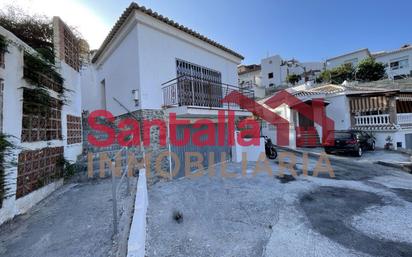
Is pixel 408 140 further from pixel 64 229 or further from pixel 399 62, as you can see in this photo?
pixel 399 62

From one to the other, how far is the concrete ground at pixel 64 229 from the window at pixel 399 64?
49.1 m

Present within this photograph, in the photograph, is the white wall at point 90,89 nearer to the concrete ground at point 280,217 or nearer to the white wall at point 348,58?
the concrete ground at point 280,217

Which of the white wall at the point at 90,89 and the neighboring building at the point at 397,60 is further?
the neighboring building at the point at 397,60

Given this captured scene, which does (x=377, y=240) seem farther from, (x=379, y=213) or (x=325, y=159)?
(x=325, y=159)

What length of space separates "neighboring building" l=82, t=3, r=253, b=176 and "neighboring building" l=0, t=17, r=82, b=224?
8.18ft

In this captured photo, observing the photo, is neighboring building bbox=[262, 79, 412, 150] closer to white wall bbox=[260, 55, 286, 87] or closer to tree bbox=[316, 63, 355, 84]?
tree bbox=[316, 63, 355, 84]

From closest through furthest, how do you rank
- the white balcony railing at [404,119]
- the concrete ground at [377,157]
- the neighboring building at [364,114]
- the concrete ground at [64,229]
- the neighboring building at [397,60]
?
the concrete ground at [64,229] < the concrete ground at [377,157] < the neighboring building at [364,114] < the white balcony railing at [404,119] < the neighboring building at [397,60]

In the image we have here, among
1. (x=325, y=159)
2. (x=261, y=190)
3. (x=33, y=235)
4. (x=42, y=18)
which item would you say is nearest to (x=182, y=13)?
(x=42, y=18)

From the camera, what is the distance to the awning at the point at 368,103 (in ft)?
60.1

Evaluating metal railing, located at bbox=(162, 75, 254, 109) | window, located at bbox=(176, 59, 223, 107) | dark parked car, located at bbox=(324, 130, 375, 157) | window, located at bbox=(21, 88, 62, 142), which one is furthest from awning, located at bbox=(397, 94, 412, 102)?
window, located at bbox=(21, 88, 62, 142)

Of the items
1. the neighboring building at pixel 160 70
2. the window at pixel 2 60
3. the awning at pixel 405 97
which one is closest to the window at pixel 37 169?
the window at pixel 2 60

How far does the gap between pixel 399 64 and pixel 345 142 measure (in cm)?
3525

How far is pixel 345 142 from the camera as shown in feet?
47.0

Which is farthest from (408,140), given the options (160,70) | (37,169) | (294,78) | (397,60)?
(397,60)
